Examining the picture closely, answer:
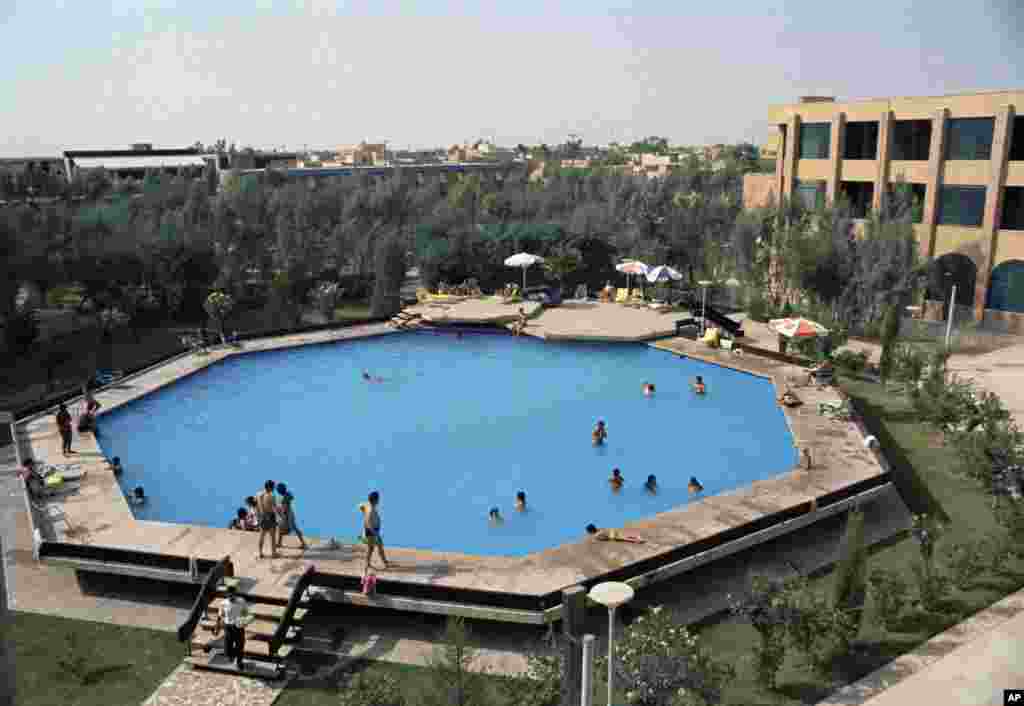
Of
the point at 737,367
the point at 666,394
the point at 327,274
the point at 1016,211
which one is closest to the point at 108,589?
the point at 666,394

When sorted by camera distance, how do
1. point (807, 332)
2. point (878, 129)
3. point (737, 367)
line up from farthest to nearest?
1. point (878, 129)
2. point (737, 367)
3. point (807, 332)

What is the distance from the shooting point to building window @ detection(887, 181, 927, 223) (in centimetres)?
3303

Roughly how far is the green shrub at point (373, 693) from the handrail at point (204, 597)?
9.54 feet

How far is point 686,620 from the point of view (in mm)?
12625

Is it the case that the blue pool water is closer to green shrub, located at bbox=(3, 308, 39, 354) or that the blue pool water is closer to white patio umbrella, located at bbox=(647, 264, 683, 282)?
white patio umbrella, located at bbox=(647, 264, 683, 282)

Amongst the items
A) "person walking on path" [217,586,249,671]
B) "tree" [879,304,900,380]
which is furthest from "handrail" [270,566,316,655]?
"tree" [879,304,900,380]

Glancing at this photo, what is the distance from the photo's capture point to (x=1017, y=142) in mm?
32625

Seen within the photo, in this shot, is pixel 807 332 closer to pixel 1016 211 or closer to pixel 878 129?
pixel 1016 211

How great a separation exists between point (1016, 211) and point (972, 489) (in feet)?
67.4

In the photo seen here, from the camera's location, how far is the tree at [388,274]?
37.3 m

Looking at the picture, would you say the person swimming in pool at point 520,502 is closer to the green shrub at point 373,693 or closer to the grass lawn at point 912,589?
the grass lawn at point 912,589

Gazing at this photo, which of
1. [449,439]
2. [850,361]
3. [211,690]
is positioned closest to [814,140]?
[850,361]

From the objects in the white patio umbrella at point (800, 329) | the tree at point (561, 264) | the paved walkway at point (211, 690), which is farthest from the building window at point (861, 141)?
the paved walkway at point (211, 690)

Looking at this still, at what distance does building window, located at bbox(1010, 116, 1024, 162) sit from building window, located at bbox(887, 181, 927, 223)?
3.71 meters
